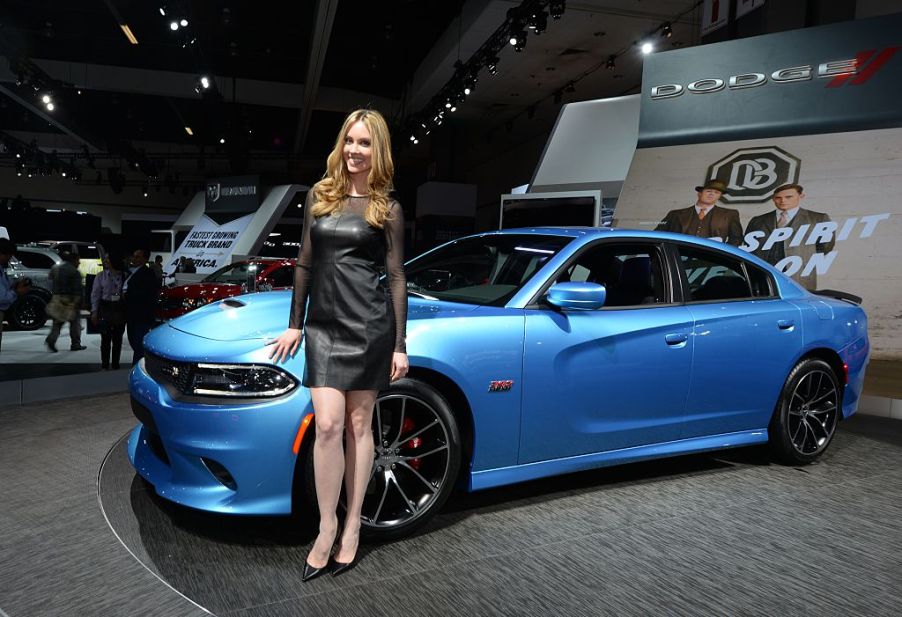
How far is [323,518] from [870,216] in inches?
249

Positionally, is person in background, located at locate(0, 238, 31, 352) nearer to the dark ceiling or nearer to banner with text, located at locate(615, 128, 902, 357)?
the dark ceiling

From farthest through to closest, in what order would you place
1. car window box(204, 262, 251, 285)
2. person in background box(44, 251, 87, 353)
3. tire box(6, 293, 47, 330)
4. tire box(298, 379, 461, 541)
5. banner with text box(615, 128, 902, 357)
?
tire box(6, 293, 47, 330) → car window box(204, 262, 251, 285) → person in background box(44, 251, 87, 353) → banner with text box(615, 128, 902, 357) → tire box(298, 379, 461, 541)

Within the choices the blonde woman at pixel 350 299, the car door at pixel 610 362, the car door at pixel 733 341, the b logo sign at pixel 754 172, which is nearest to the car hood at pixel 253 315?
the blonde woman at pixel 350 299

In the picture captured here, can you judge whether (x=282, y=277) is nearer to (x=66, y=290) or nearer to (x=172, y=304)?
(x=172, y=304)

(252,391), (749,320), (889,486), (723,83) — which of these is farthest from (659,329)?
(723,83)

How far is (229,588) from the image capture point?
2.21m

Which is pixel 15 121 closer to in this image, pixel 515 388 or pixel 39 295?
pixel 39 295

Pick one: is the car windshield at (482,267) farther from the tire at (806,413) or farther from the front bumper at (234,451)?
the tire at (806,413)

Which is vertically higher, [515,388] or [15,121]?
[15,121]

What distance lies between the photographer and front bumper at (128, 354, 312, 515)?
91.0 inches

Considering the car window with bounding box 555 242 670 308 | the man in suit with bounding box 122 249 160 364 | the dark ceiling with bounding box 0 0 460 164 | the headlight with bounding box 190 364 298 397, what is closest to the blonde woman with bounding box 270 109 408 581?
the headlight with bounding box 190 364 298 397

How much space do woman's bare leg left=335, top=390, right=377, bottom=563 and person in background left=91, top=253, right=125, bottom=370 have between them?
5586mm

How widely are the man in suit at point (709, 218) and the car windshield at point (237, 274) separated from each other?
5.96 meters

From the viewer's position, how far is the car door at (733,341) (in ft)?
11.1
